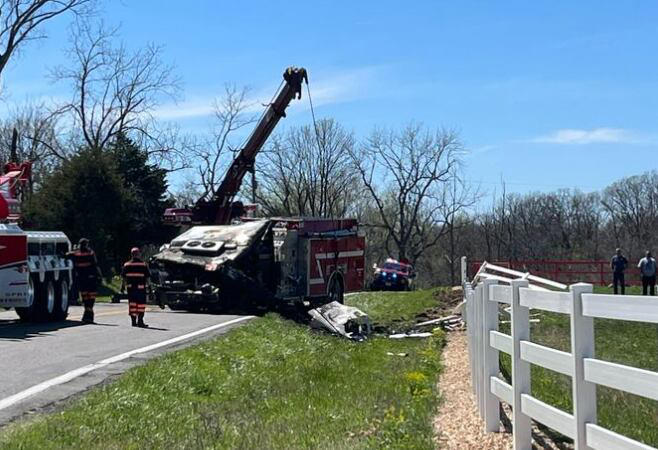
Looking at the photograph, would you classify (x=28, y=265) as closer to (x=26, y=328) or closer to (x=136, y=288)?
(x=26, y=328)

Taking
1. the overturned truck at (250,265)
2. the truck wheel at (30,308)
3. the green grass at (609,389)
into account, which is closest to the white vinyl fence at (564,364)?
the green grass at (609,389)

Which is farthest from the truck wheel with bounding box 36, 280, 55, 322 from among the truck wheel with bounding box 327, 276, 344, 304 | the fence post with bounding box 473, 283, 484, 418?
the fence post with bounding box 473, 283, 484, 418

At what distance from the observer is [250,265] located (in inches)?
878

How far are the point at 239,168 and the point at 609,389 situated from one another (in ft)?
90.5

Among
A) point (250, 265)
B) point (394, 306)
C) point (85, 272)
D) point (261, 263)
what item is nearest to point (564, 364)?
point (85, 272)

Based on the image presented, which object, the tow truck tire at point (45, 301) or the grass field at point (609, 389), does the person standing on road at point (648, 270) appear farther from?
the tow truck tire at point (45, 301)

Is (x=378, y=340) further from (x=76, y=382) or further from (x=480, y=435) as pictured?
(x=480, y=435)

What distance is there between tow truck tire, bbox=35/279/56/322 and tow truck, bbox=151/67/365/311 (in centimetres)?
367

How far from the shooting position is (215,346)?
13.8 metres

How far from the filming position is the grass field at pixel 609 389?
764cm

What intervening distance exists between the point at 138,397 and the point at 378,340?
32.8ft

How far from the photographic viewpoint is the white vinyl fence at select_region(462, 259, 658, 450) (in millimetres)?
4223

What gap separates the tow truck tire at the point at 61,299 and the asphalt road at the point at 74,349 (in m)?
0.78

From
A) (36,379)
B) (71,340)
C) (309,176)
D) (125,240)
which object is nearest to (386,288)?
(125,240)
